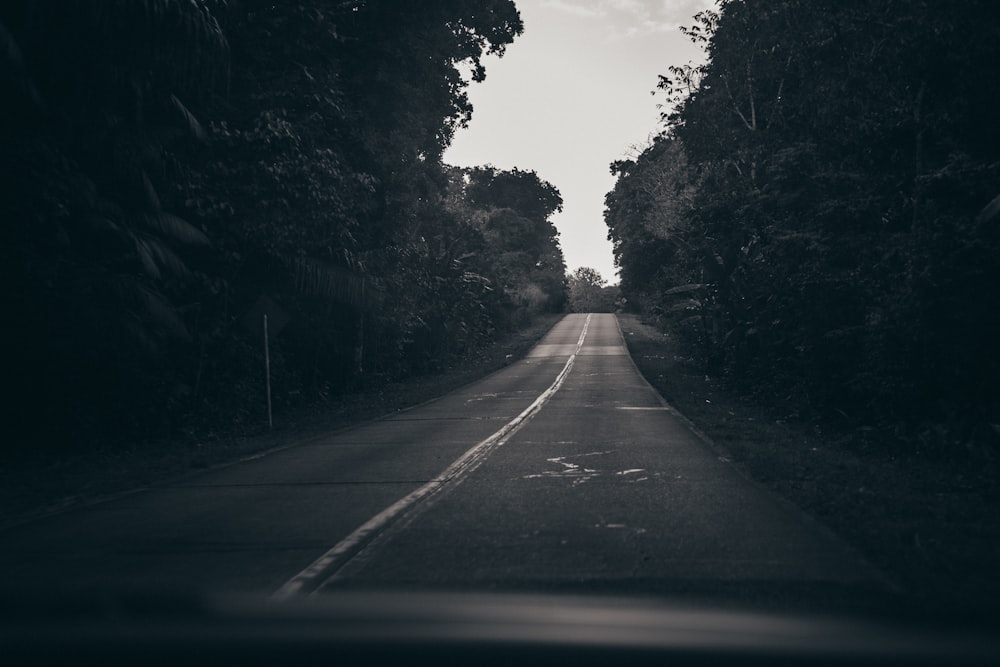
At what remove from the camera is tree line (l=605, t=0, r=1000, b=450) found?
11766mm

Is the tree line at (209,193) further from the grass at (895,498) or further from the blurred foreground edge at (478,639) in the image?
the blurred foreground edge at (478,639)

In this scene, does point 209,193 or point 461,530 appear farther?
point 209,193

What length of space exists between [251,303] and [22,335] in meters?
6.42

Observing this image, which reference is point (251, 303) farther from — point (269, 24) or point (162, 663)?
point (162, 663)

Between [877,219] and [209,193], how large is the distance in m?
12.2

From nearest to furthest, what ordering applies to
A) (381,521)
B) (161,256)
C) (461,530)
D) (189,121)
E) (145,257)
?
(461,530) → (381,521) → (145,257) → (161,256) → (189,121)

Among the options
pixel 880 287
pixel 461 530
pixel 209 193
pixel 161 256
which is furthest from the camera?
pixel 209 193

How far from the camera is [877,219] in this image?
48.8 feet

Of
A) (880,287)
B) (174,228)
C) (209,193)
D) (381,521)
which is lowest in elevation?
(381,521)

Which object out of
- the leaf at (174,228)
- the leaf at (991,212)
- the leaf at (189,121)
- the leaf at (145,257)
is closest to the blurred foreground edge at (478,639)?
the leaf at (991,212)

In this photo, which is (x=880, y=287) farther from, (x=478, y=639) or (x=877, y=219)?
(x=478, y=639)

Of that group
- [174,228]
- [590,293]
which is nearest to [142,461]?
[174,228]

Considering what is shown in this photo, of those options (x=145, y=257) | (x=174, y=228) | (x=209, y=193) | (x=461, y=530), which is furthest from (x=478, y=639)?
(x=209, y=193)

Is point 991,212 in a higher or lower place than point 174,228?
lower
